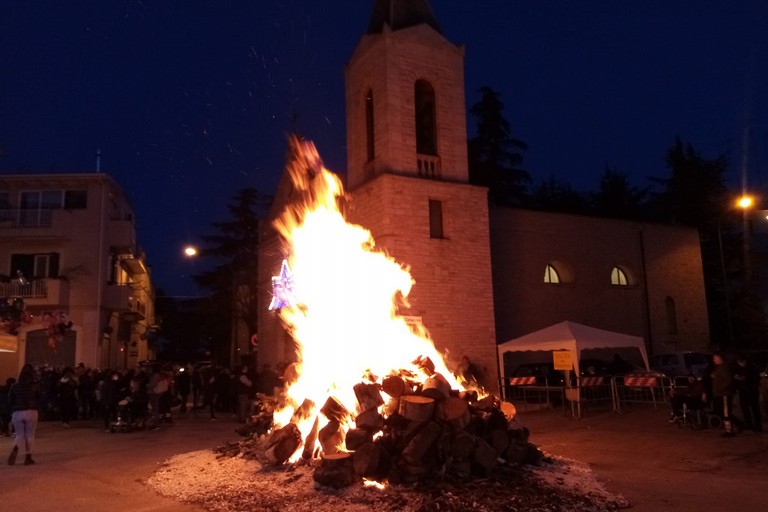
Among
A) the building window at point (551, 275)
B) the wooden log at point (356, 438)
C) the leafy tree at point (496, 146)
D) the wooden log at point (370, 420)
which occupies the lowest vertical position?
the wooden log at point (356, 438)

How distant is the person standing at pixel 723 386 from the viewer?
522 inches

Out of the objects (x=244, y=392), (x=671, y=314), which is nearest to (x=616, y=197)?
(x=671, y=314)

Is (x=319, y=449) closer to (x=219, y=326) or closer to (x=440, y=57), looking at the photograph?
(x=440, y=57)

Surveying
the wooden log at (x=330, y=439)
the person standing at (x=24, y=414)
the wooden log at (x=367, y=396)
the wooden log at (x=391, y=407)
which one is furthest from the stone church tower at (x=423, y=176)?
the person standing at (x=24, y=414)

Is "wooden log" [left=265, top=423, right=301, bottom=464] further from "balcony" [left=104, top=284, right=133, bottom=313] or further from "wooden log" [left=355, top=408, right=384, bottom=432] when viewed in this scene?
"balcony" [left=104, top=284, right=133, bottom=313]

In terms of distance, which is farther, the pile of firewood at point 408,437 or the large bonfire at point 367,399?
the large bonfire at point 367,399

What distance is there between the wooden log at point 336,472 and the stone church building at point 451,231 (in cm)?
1086

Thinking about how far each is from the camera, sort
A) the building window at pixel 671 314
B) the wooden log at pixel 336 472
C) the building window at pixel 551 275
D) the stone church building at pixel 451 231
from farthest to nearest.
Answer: the building window at pixel 671 314 → the building window at pixel 551 275 → the stone church building at pixel 451 231 → the wooden log at pixel 336 472

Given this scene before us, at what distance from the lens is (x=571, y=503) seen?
7539mm

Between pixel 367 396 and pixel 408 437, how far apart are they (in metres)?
1.07

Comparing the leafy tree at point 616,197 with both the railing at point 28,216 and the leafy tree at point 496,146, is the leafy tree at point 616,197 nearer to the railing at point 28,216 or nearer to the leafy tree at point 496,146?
the leafy tree at point 496,146

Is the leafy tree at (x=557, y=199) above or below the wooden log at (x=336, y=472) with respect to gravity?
above

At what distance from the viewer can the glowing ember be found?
446 inches

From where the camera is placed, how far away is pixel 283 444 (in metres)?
9.93
